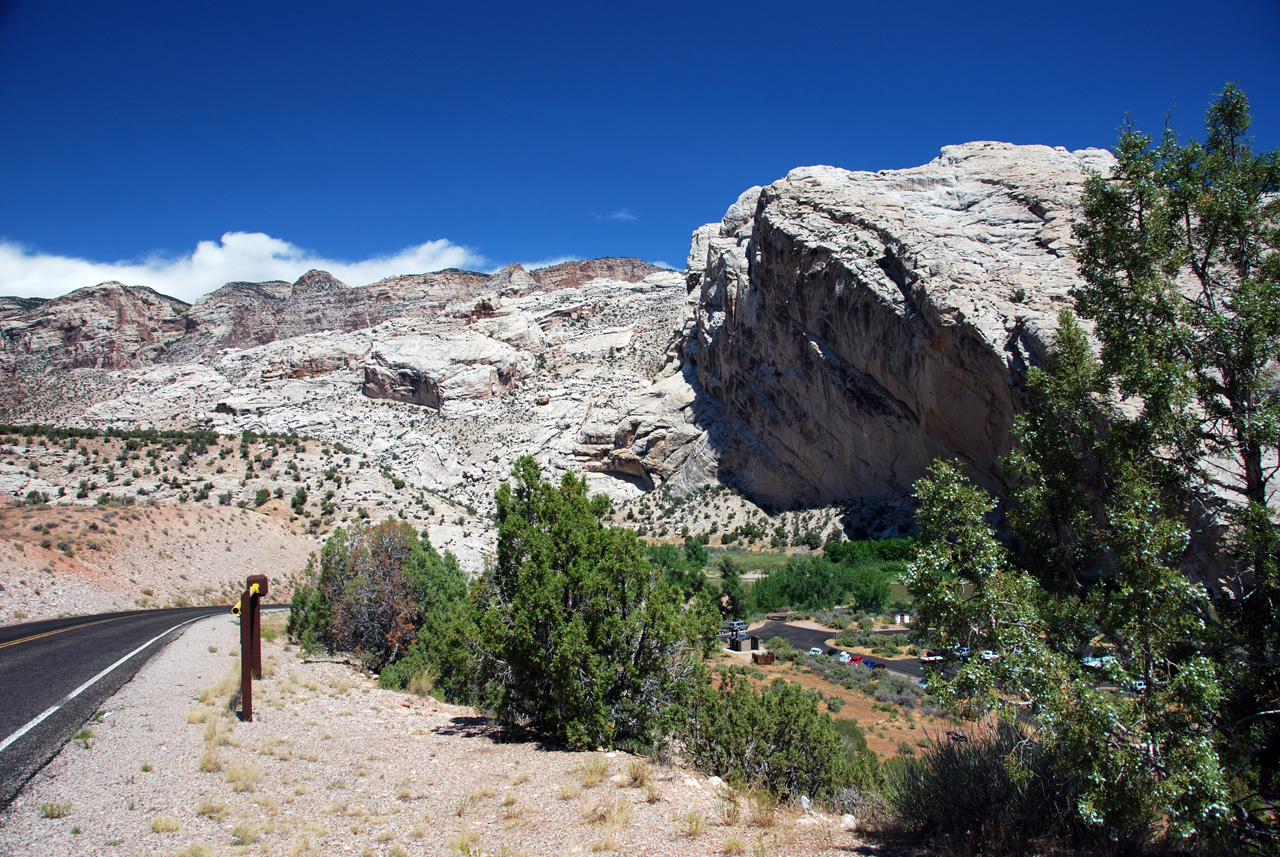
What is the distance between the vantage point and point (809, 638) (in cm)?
3123

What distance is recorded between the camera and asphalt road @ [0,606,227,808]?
19.3 ft

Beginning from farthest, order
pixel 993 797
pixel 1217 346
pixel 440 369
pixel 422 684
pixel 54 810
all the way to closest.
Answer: pixel 440 369 < pixel 422 684 < pixel 993 797 < pixel 1217 346 < pixel 54 810

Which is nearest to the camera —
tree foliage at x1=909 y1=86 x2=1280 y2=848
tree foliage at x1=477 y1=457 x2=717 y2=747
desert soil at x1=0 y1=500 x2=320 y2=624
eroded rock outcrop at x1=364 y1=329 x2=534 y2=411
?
tree foliage at x1=909 y1=86 x2=1280 y2=848

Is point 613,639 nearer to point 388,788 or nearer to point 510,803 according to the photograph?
point 510,803

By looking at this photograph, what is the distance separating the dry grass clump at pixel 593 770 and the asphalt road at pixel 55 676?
4718mm

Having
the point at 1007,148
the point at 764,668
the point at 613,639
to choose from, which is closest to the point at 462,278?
the point at 1007,148

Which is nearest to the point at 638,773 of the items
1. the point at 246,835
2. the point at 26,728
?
the point at 246,835

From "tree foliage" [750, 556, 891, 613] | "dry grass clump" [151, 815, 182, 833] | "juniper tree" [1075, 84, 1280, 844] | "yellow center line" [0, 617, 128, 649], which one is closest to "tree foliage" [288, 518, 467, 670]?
"yellow center line" [0, 617, 128, 649]

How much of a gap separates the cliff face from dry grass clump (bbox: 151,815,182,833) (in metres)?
29.5

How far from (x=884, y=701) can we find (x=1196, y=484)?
52.0 ft

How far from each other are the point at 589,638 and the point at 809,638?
84.6 feet

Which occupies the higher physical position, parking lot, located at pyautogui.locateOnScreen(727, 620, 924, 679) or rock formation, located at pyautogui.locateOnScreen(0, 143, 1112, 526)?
rock formation, located at pyautogui.locateOnScreen(0, 143, 1112, 526)

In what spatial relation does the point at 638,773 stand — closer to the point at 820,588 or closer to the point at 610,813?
the point at 610,813

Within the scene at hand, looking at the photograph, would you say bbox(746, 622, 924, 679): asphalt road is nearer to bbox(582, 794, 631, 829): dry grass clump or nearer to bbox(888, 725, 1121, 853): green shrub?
bbox(888, 725, 1121, 853): green shrub
